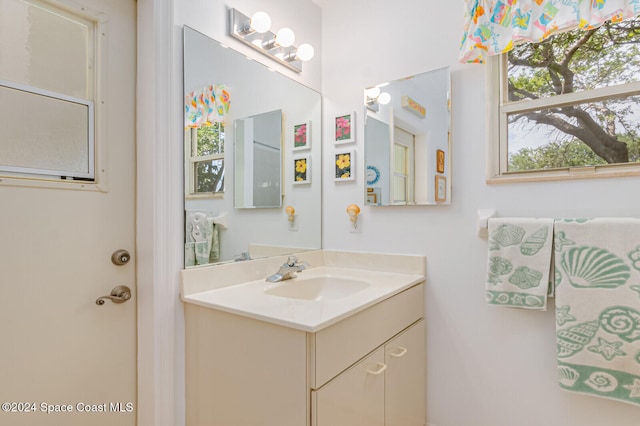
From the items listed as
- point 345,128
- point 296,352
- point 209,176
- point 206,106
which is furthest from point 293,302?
point 345,128

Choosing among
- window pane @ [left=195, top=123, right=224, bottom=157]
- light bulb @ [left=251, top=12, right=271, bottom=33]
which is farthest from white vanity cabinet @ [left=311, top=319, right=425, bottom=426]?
light bulb @ [left=251, top=12, right=271, bottom=33]

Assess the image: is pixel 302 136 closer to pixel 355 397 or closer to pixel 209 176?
pixel 209 176

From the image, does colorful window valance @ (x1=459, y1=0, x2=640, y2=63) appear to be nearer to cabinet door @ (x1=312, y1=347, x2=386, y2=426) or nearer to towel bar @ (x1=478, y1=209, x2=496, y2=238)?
towel bar @ (x1=478, y1=209, x2=496, y2=238)

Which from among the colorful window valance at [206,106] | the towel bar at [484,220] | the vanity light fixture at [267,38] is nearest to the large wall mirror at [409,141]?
the towel bar at [484,220]

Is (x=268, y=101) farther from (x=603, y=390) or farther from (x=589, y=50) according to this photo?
(x=603, y=390)

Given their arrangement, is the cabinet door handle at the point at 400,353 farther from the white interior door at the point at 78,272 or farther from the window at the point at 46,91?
the window at the point at 46,91

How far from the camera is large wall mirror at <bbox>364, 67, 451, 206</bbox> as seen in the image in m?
1.65

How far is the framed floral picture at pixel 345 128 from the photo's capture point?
192 cm

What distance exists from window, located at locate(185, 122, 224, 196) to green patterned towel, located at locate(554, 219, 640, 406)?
138 cm

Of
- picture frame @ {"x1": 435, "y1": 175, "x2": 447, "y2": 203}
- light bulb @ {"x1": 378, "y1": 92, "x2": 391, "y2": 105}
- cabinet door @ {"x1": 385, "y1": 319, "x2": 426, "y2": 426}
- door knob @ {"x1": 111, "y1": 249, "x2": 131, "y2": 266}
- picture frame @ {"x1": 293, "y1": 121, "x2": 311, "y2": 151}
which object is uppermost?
light bulb @ {"x1": 378, "y1": 92, "x2": 391, "y2": 105}

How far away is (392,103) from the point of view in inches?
70.2

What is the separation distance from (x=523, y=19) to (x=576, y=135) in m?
0.52

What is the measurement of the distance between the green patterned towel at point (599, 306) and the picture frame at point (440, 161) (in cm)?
54

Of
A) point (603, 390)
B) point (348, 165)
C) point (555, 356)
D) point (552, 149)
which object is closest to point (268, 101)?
point (348, 165)
